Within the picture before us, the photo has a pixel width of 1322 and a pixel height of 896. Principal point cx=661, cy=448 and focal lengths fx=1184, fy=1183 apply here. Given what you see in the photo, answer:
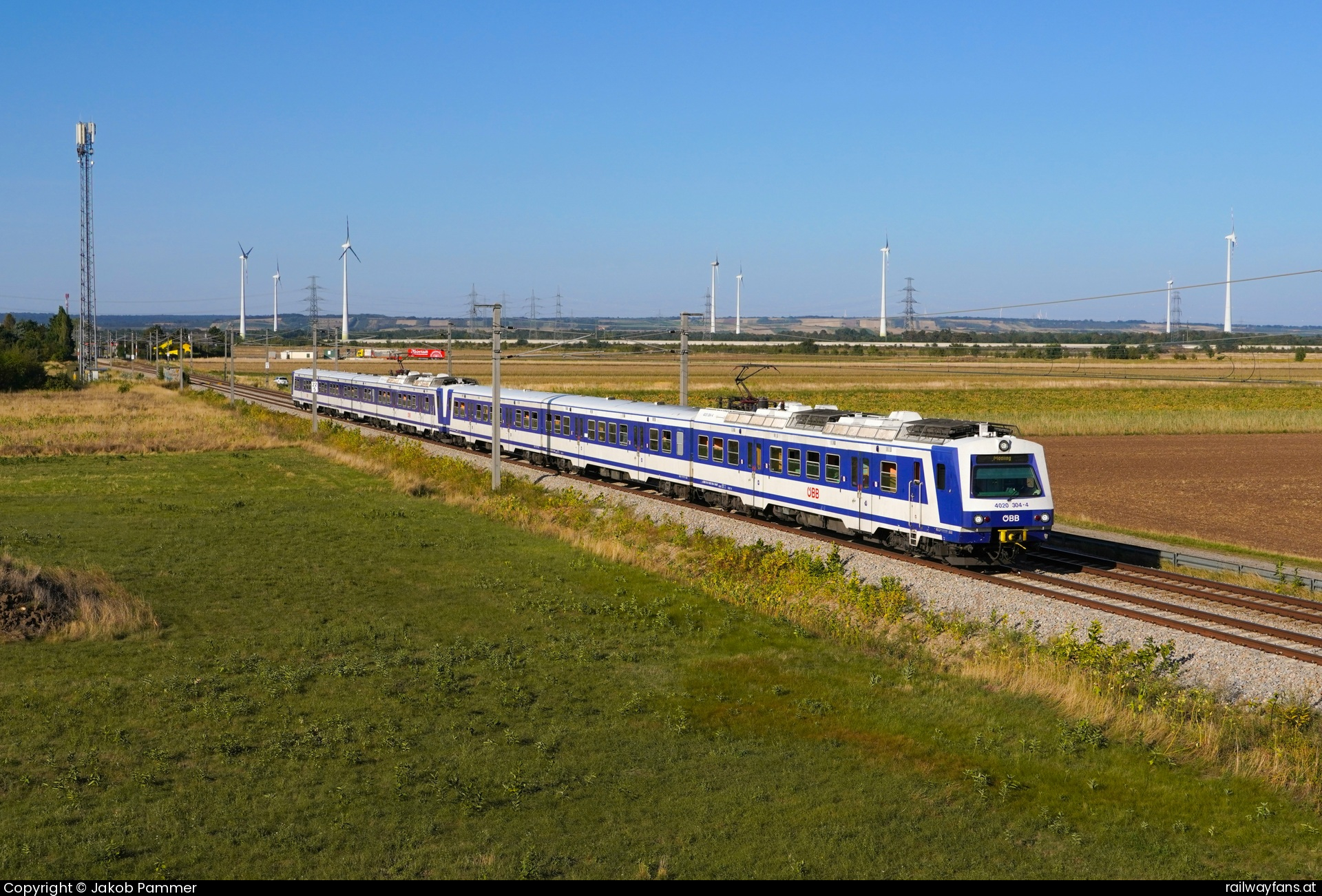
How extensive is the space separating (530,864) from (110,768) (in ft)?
18.5

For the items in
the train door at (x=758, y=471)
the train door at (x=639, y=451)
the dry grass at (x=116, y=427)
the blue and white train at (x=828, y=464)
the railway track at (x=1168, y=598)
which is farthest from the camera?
the dry grass at (x=116, y=427)

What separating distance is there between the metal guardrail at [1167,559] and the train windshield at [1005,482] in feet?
12.7

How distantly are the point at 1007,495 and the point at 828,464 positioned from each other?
5318mm

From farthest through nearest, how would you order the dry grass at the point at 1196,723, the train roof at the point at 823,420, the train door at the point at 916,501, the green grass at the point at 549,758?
the train roof at the point at 823,420
the train door at the point at 916,501
the dry grass at the point at 1196,723
the green grass at the point at 549,758

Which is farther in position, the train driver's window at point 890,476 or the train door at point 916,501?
the train driver's window at point 890,476

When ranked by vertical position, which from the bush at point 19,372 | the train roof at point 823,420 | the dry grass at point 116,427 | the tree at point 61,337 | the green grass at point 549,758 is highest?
the tree at point 61,337

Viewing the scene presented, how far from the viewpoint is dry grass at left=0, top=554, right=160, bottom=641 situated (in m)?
19.5

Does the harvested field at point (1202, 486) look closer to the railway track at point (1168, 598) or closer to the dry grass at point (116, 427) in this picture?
the railway track at point (1168, 598)

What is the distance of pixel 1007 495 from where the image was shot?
81.6 feet

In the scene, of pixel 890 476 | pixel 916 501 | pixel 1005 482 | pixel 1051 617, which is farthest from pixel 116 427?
pixel 1051 617

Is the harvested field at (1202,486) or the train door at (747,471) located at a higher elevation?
the train door at (747,471)

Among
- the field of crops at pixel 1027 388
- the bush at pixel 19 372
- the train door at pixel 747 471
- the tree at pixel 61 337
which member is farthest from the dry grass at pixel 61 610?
the tree at pixel 61 337

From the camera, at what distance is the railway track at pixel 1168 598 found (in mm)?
19922
